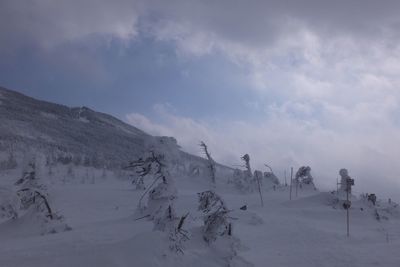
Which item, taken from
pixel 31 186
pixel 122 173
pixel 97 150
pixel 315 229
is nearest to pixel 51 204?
pixel 31 186

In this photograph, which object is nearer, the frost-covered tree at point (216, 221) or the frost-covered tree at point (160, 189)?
the frost-covered tree at point (160, 189)

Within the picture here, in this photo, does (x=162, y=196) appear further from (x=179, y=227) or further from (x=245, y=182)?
(x=245, y=182)

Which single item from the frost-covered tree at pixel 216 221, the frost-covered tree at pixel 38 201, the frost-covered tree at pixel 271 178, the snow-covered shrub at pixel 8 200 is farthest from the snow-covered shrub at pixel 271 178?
the frost-covered tree at pixel 216 221

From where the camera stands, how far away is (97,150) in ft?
632

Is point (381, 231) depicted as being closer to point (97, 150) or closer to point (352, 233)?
point (352, 233)

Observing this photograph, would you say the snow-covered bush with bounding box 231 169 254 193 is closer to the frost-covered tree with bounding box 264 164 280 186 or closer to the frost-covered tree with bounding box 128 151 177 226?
the frost-covered tree with bounding box 264 164 280 186

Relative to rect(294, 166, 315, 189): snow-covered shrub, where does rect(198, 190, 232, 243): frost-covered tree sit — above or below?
below

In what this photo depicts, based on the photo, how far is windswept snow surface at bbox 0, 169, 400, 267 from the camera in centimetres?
2381

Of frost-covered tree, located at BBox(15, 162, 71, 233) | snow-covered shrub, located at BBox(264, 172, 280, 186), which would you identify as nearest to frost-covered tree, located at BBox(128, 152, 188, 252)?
frost-covered tree, located at BBox(15, 162, 71, 233)

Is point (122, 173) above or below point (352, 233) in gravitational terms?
above

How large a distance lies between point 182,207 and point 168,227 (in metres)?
28.6

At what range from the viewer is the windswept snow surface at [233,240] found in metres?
23.8

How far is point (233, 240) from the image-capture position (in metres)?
28.1

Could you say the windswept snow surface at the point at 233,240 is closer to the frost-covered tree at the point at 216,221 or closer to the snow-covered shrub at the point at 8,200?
the frost-covered tree at the point at 216,221
